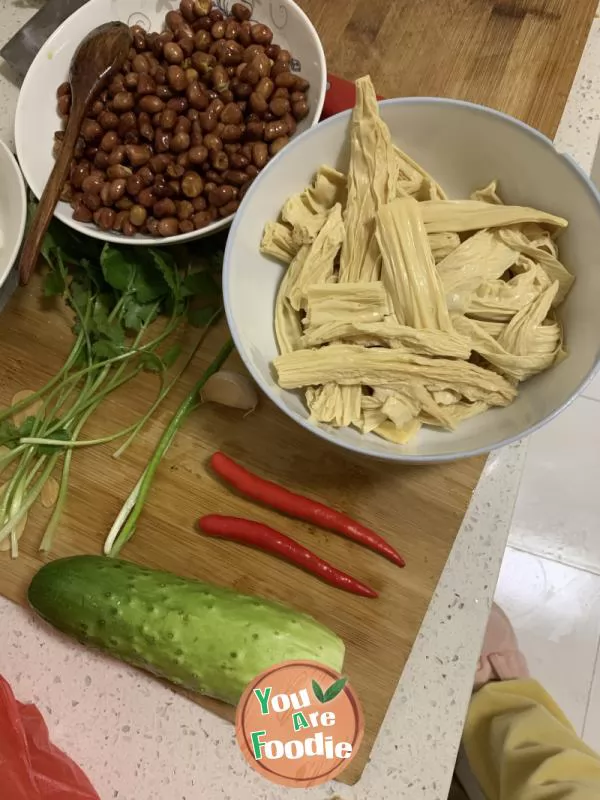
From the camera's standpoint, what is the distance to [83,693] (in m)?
1.05

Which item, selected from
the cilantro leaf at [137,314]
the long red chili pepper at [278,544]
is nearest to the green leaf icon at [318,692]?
the long red chili pepper at [278,544]

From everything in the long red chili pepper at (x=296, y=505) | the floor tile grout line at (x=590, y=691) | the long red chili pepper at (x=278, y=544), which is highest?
the long red chili pepper at (x=296, y=505)

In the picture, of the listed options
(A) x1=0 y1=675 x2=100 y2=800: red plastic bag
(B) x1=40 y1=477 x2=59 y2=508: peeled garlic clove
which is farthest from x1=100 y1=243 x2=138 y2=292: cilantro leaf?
(A) x1=0 y1=675 x2=100 y2=800: red plastic bag

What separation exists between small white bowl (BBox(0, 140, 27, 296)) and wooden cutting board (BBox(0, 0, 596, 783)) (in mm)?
113

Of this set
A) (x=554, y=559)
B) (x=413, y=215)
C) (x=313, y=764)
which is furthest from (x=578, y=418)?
(x=313, y=764)

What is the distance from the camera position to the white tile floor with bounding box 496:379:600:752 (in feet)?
5.81

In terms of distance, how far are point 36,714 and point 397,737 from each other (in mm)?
565

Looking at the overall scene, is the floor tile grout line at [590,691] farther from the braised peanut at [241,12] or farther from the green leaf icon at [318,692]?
the braised peanut at [241,12]

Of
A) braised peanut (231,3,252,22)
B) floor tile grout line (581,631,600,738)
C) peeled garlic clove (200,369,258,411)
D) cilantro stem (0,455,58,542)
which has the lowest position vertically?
floor tile grout line (581,631,600,738)

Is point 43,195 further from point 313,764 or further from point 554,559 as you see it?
point 554,559

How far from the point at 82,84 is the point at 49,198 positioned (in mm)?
220

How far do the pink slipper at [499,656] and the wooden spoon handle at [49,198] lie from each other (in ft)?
4.45

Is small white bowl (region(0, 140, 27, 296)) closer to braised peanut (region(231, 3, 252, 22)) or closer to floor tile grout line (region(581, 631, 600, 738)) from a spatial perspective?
braised peanut (region(231, 3, 252, 22))

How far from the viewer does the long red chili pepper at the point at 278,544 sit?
103 centimetres
